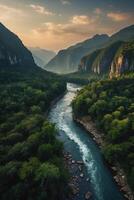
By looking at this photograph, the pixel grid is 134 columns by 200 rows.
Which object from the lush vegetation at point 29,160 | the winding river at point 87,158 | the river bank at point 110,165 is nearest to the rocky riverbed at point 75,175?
the winding river at point 87,158

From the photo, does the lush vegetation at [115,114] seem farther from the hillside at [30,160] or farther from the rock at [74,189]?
the hillside at [30,160]

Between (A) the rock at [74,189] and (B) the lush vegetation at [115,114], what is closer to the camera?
(A) the rock at [74,189]

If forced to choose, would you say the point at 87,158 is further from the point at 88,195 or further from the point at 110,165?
the point at 88,195

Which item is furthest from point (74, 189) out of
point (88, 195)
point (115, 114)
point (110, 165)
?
point (115, 114)

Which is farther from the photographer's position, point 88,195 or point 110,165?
point 110,165

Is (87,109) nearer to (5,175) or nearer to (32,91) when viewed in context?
(32,91)

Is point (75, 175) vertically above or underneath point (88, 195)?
above

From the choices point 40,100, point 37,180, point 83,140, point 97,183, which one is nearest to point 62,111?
point 40,100
